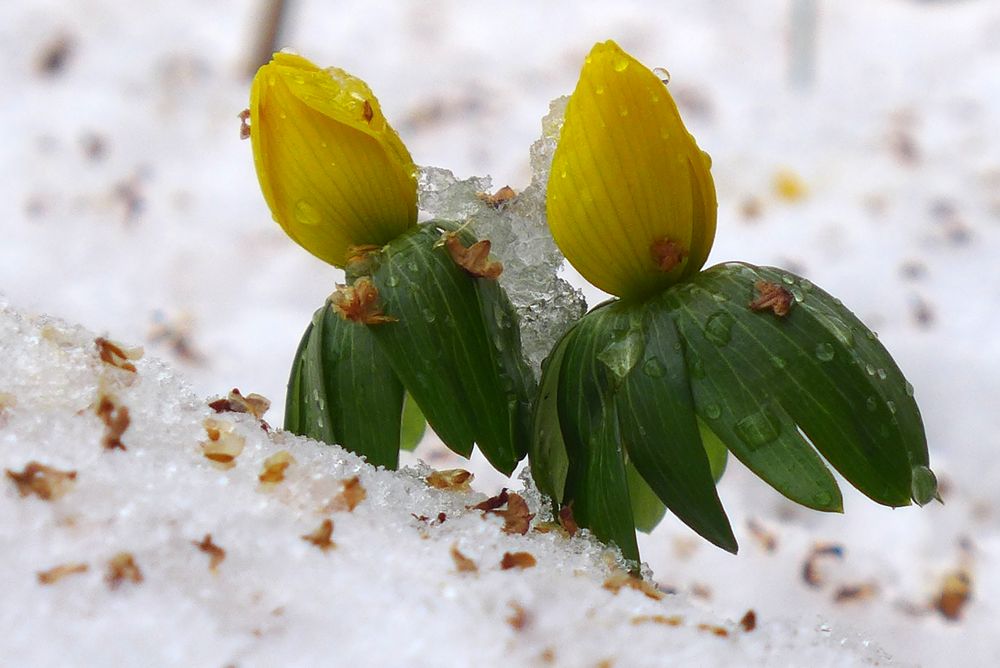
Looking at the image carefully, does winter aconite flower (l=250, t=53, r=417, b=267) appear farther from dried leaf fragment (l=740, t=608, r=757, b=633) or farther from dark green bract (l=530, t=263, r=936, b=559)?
dried leaf fragment (l=740, t=608, r=757, b=633)

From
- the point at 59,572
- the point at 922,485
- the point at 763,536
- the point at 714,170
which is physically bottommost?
the point at 59,572

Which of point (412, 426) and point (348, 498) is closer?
point (348, 498)

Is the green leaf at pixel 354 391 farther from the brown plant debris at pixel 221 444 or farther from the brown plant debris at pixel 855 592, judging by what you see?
the brown plant debris at pixel 855 592

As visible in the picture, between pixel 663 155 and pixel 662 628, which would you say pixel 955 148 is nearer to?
pixel 663 155

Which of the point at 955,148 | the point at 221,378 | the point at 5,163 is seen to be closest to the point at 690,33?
the point at 955,148

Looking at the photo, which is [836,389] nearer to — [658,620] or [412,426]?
[658,620]

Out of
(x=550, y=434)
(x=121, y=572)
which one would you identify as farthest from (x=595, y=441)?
(x=121, y=572)

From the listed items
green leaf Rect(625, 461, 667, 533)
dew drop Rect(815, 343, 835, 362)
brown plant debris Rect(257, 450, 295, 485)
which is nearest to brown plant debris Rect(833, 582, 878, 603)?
green leaf Rect(625, 461, 667, 533)
